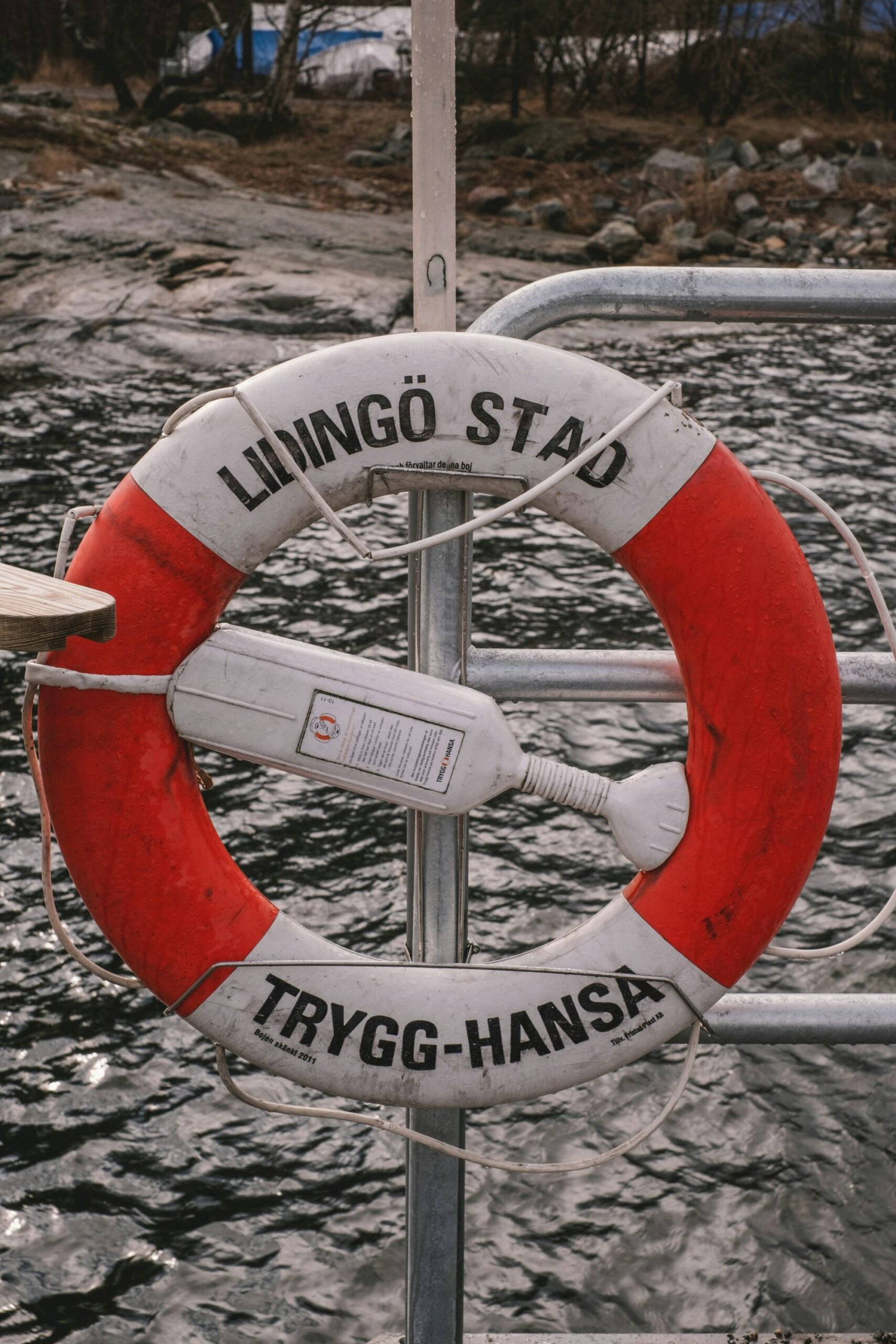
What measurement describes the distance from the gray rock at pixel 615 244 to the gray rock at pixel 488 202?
4.60 ft

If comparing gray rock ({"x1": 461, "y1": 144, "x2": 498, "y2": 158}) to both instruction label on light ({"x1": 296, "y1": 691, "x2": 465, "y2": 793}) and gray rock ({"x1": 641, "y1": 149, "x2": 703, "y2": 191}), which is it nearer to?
gray rock ({"x1": 641, "y1": 149, "x2": 703, "y2": 191})

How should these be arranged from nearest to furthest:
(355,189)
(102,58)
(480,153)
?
(355,189)
(480,153)
(102,58)

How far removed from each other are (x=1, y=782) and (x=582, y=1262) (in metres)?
2.04

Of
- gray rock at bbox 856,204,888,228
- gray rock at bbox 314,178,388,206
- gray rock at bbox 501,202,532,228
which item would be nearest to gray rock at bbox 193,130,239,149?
gray rock at bbox 314,178,388,206

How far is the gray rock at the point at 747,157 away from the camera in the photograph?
12.9 meters

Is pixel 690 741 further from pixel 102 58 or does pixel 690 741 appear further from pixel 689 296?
pixel 102 58

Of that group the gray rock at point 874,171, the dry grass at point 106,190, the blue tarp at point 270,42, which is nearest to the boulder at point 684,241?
the gray rock at point 874,171

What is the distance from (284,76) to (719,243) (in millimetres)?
6599

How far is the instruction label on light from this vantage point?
113 cm

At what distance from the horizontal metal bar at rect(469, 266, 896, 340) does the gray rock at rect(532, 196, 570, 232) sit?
10471mm

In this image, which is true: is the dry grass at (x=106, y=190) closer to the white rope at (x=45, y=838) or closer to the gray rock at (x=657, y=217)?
the gray rock at (x=657, y=217)

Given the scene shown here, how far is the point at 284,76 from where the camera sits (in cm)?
1451

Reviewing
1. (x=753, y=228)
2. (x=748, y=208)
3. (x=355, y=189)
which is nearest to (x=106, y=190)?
(x=355, y=189)

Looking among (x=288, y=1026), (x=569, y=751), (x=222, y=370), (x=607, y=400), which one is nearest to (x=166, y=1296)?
(x=288, y=1026)
